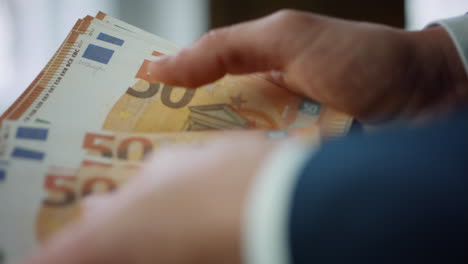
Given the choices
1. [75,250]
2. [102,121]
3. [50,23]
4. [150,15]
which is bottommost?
[75,250]

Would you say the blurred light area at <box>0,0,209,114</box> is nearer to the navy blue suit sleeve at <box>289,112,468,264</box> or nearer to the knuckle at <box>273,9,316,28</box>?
the knuckle at <box>273,9,316,28</box>

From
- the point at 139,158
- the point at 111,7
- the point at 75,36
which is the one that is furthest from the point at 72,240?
the point at 111,7

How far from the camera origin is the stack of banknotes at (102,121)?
0.40 m

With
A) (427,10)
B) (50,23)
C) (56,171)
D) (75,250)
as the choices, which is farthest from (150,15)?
(75,250)

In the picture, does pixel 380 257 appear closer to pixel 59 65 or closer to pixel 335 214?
pixel 335 214

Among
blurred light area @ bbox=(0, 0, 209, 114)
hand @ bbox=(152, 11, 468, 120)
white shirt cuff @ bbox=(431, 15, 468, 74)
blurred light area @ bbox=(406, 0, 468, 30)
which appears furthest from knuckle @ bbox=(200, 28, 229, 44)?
blurred light area @ bbox=(406, 0, 468, 30)

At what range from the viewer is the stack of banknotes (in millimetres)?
400

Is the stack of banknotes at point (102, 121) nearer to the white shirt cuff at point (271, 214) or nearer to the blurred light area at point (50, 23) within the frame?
the white shirt cuff at point (271, 214)

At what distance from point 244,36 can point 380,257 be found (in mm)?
356

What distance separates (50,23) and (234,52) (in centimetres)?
126

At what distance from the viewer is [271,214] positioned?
0.20 metres

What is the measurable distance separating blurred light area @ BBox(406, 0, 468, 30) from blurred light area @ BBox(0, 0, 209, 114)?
72 centimetres

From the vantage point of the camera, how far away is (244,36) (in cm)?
52

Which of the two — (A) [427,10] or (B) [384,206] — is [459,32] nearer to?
(B) [384,206]
